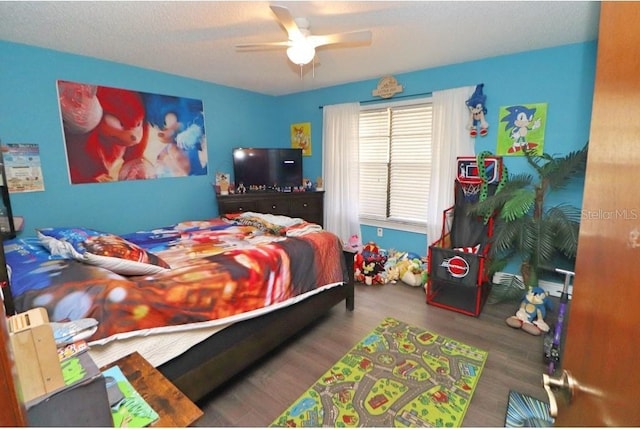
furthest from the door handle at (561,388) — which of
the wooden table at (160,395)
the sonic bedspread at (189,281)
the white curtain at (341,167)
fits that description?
the white curtain at (341,167)

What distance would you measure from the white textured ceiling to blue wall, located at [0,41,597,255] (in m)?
0.14

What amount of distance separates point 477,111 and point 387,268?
1929mm

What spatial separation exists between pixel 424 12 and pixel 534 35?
110cm

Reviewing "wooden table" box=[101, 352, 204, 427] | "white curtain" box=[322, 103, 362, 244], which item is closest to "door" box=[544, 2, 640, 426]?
"wooden table" box=[101, 352, 204, 427]

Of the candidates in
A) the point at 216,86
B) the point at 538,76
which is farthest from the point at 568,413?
the point at 216,86

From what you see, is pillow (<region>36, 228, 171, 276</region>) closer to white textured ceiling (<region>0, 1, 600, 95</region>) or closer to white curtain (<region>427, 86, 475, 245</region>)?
white textured ceiling (<region>0, 1, 600, 95</region>)

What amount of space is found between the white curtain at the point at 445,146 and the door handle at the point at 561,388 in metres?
2.86

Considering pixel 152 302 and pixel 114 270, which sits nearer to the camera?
pixel 152 302

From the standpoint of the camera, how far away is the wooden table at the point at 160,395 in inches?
35.3

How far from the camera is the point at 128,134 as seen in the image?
3141 millimetres

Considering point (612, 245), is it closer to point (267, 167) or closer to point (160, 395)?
point (160, 395)

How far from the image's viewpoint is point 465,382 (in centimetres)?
185

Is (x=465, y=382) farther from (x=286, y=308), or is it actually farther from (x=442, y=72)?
(x=442, y=72)

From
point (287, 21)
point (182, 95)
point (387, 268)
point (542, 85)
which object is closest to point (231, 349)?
point (287, 21)
